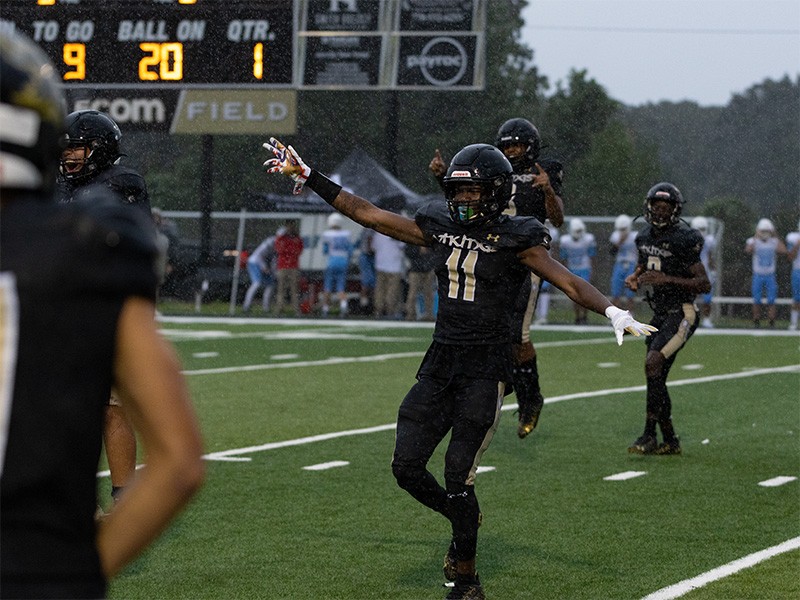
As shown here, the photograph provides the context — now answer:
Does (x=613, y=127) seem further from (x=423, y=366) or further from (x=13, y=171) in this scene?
(x=13, y=171)

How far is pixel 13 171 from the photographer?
7.20 ft

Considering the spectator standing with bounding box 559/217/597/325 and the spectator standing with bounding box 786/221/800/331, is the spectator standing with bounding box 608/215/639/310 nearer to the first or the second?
the spectator standing with bounding box 559/217/597/325

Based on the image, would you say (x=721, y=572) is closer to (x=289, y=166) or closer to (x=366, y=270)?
(x=289, y=166)

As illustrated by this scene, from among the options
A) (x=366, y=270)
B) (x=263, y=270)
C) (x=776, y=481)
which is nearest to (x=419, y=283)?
(x=366, y=270)

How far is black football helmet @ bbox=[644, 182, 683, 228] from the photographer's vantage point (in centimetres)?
1048

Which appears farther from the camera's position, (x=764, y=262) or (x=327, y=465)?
(x=764, y=262)

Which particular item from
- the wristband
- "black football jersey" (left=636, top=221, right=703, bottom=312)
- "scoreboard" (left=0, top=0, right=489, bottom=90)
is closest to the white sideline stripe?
the wristband

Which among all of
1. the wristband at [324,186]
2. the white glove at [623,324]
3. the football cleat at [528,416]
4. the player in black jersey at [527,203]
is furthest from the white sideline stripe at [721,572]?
the football cleat at [528,416]

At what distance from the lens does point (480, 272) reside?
6.25 m

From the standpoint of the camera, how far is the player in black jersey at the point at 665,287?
33.2 feet

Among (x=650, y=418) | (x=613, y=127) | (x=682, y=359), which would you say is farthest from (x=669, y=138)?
(x=650, y=418)

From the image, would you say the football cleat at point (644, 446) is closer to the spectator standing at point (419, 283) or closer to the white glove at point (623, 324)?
the white glove at point (623, 324)

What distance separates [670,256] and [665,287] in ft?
0.70

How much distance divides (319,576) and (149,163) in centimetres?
5573
